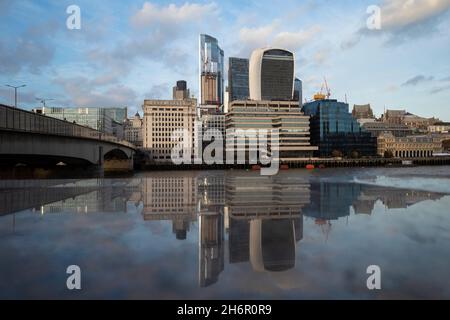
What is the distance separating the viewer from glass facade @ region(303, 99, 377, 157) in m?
179

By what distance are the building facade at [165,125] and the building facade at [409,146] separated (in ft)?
362

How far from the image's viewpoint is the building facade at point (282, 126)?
15925 cm

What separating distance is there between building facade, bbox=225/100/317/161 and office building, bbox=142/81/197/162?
22.2m

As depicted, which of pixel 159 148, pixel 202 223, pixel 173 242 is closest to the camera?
pixel 173 242

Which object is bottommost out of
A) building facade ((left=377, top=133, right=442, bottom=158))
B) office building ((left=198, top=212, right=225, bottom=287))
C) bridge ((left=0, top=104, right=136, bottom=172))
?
office building ((left=198, top=212, right=225, bottom=287))

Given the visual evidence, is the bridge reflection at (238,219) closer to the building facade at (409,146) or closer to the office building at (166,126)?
the office building at (166,126)

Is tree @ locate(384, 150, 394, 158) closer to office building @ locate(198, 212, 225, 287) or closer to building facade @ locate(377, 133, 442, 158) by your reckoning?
building facade @ locate(377, 133, 442, 158)

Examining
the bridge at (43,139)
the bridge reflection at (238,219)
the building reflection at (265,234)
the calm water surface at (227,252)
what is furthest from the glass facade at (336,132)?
the calm water surface at (227,252)

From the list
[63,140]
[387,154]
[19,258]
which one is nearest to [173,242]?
[19,258]

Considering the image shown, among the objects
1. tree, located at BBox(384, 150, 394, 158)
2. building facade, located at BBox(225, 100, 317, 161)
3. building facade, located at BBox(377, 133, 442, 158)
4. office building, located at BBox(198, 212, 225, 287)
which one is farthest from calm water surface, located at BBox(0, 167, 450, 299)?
building facade, located at BBox(377, 133, 442, 158)

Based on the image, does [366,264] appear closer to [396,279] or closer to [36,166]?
[396,279]

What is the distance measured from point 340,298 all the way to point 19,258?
8.30 m

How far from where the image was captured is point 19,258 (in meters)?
9.33
